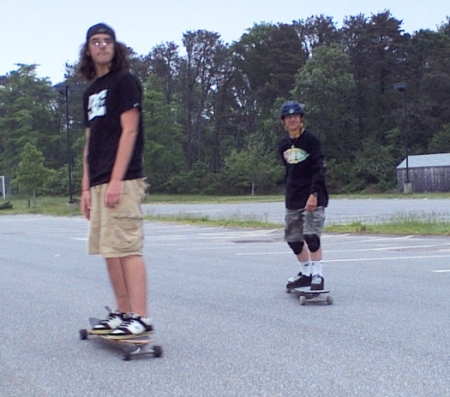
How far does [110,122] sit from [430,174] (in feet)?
182

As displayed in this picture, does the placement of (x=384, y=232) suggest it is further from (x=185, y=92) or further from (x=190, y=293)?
(x=185, y=92)

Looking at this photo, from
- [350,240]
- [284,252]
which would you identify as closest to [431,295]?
[284,252]

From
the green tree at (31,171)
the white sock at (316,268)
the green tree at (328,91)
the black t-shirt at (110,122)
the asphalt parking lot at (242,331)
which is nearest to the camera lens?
the asphalt parking lot at (242,331)

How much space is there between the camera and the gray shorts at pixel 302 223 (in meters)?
7.74

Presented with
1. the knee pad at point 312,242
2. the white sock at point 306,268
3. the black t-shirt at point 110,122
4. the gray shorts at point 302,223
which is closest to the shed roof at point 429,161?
the white sock at point 306,268

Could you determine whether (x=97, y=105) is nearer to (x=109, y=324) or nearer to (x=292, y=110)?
(x=109, y=324)

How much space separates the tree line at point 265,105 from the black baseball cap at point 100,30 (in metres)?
59.9

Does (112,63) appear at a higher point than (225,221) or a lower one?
higher

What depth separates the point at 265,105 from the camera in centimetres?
8106

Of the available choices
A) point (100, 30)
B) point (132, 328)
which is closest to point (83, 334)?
point (132, 328)

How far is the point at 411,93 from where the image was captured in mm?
74125

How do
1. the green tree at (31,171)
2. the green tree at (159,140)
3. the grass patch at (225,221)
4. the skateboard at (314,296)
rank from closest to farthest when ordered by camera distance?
the skateboard at (314,296) → the grass patch at (225,221) → the green tree at (31,171) → the green tree at (159,140)

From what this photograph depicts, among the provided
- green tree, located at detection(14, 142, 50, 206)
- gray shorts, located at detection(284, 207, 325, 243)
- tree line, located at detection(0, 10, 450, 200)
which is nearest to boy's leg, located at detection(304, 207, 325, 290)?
gray shorts, located at detection(284, 207, 325, 243)

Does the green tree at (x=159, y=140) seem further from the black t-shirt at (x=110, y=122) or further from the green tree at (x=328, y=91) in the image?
the black t-shirt at (x=110, y=122)
